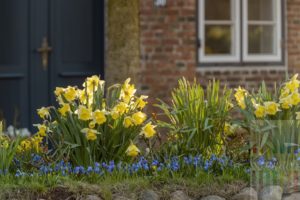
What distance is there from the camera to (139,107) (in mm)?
5438

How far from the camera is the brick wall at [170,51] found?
32.4ft

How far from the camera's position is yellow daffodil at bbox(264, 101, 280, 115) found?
5.17m

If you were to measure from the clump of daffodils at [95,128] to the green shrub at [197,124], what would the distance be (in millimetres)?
196

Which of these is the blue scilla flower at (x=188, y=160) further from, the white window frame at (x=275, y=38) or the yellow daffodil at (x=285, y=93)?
the white window frame at (x=275, y=38)

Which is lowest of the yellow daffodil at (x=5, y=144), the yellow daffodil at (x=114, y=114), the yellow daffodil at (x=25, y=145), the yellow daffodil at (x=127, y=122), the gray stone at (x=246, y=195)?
the gray stone at (x=246, y=195)

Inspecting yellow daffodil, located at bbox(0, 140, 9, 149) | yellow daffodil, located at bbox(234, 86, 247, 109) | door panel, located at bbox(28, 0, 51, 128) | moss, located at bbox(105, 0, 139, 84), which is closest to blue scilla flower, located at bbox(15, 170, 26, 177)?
yellow daffodil, located at bbox(0, 140, 9, 149)

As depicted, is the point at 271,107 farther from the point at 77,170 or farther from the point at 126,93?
the point at 77,170

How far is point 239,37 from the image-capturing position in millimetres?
10500

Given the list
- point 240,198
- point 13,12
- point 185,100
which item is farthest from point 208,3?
point 240,198

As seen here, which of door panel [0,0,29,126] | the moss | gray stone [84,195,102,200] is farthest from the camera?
door panel [0,0,29,126]

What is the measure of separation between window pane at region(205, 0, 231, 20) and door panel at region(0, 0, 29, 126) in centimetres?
214

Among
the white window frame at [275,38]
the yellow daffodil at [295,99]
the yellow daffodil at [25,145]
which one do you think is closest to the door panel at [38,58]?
the white window frame at [275,38]

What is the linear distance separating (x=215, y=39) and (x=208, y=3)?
432mm

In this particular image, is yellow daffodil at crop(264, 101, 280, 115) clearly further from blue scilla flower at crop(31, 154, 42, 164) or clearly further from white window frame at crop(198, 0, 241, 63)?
white window frame at crop(198, 0, 241, 63)
